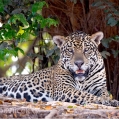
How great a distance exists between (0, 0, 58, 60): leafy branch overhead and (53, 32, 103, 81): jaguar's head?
66cm

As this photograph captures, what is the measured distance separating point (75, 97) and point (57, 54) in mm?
2499

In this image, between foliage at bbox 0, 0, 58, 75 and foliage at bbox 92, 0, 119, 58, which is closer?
foliage at bbox 0, 0, 58, 75

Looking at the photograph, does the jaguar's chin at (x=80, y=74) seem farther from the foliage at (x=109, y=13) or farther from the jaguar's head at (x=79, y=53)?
the foliage at (x=109, y=13)

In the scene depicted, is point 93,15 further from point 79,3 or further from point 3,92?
point 3,92

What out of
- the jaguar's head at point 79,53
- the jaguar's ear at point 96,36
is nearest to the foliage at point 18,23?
the jaguar's head at point 79,53

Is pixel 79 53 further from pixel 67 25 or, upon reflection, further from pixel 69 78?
pixel 67 25

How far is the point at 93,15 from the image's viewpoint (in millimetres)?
12852

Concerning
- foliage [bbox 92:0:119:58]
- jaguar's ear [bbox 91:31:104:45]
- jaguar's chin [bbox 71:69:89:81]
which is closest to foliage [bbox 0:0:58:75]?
jaguar's ear [bbox 91:31:104:45]

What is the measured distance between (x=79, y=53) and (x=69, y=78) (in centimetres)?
60

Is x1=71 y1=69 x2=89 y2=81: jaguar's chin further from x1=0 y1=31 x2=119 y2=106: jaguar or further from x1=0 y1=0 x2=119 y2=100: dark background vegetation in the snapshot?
x1=0 y1=0 x2=119 y2=100: dark background vegetation

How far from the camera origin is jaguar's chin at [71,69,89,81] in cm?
1022

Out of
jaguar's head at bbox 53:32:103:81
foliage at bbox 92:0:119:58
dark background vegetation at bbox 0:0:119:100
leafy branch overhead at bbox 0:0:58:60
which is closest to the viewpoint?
jaguar's head at bbox 53:32:103:81

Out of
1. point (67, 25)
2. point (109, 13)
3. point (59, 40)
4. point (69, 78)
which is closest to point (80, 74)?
point (69, 78)

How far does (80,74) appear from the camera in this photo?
1030cm
